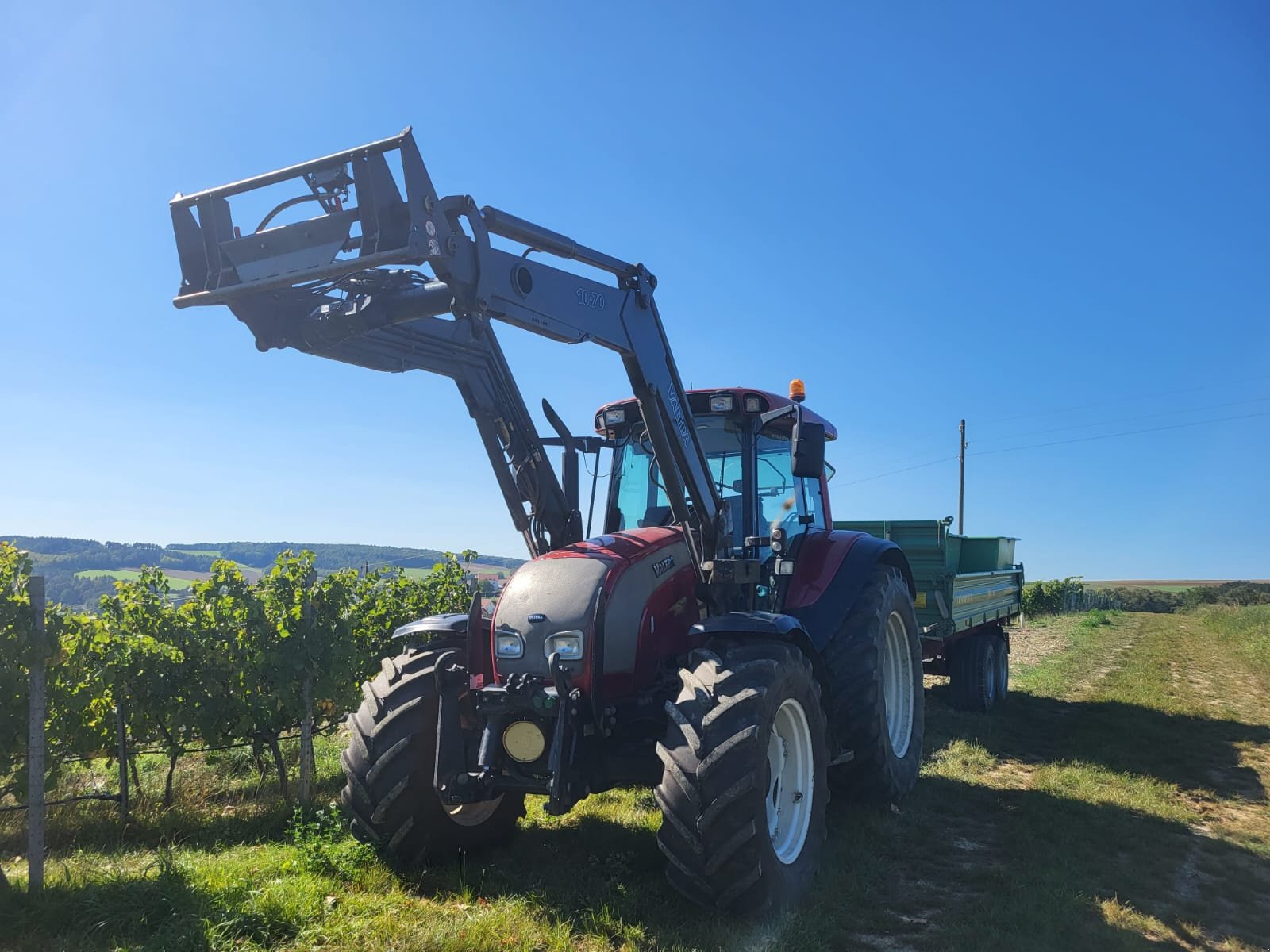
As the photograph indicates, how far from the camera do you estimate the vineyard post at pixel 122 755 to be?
6355 millimetres

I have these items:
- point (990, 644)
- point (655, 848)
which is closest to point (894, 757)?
point (655, 848)

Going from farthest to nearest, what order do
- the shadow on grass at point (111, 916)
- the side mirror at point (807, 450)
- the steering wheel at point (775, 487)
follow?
the steering wheel at point (775, 487) → the side mirror at point (807, 450) → the shadow on grass at point (111, 916)

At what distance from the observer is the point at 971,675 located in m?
10.2

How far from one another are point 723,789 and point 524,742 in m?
1.09

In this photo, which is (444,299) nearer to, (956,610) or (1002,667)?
(956,610)

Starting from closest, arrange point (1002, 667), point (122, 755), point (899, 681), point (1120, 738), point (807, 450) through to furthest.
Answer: point (807, 450) < point (122, 755) < point (899, 681) < point (1120, 738) < point (1002, 667)

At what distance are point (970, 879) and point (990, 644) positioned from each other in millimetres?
6133

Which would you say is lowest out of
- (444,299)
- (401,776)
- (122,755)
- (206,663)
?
(122,755)

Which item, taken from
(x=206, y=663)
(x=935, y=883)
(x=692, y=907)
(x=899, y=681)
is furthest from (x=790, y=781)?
(x=206, y=663)

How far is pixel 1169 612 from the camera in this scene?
135ft

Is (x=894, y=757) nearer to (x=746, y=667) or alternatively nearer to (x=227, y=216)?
(x=746, y=667)

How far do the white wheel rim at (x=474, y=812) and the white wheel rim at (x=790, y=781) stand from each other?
153 cm

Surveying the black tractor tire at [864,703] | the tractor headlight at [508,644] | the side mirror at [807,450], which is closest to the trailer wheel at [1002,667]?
the black tractor tire at [864,703]

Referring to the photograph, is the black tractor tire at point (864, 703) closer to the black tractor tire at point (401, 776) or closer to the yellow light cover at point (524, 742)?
the yellow light cover at point (524, 742)
